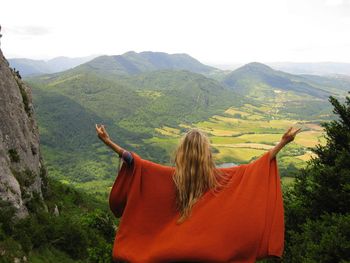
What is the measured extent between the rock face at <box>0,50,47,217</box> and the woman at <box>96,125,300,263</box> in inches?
695

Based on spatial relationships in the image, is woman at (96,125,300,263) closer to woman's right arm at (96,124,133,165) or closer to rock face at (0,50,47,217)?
woman's right arm at (96,124,133,165)

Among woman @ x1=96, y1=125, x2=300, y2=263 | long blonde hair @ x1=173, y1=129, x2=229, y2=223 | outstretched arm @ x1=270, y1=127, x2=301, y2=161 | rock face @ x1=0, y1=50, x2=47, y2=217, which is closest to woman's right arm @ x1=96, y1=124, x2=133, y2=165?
woman @ x1=96, y1=125, x2=300, y2=263

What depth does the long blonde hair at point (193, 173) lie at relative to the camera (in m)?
5.12

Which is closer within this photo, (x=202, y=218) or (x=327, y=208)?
(x=202, y=218)

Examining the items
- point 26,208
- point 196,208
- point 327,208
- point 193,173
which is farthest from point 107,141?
point 26,208

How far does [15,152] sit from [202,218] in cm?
2510

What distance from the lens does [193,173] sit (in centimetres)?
511

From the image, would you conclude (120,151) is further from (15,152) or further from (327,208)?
(15,152)

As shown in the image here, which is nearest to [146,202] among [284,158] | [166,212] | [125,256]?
[166,212]

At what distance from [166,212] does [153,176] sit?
1.71 ft

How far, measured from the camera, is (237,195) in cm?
509

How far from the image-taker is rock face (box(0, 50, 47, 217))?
74.0ft

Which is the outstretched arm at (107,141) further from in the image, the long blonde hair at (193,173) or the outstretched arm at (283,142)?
the outstretched arm at (283,142)

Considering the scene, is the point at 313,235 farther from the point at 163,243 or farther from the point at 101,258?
the point at 101,258
